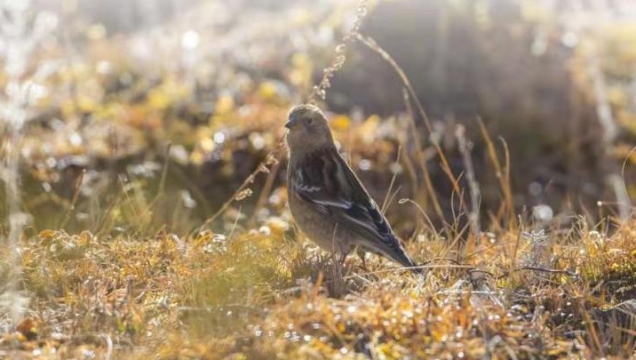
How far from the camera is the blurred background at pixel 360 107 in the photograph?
942 cm

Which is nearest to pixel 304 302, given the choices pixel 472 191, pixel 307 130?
pixel 472 191

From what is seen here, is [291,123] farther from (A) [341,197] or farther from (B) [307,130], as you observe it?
(A) [341,197]

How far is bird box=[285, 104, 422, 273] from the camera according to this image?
543cm

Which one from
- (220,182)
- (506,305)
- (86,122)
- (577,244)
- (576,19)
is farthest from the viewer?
(576,19)

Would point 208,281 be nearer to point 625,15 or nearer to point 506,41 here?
point 506,41

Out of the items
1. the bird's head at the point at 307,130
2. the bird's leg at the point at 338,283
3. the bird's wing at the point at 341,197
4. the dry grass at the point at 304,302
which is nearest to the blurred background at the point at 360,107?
the bird's head at the point at 307,130

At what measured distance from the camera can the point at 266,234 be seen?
6.00m

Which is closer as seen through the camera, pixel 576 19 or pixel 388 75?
pixel 388 75

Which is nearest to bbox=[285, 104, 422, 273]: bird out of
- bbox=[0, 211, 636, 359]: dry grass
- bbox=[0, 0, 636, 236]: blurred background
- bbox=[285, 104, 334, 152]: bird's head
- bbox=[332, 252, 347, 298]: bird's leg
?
bbox=[285, 104, 334, 152]: bird's head

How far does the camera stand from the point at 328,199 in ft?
19.1

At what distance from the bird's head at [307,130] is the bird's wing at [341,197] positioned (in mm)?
82

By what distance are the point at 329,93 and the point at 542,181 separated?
2563 mm

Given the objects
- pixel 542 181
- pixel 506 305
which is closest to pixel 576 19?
pixel 542 181

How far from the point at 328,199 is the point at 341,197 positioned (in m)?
0.07
